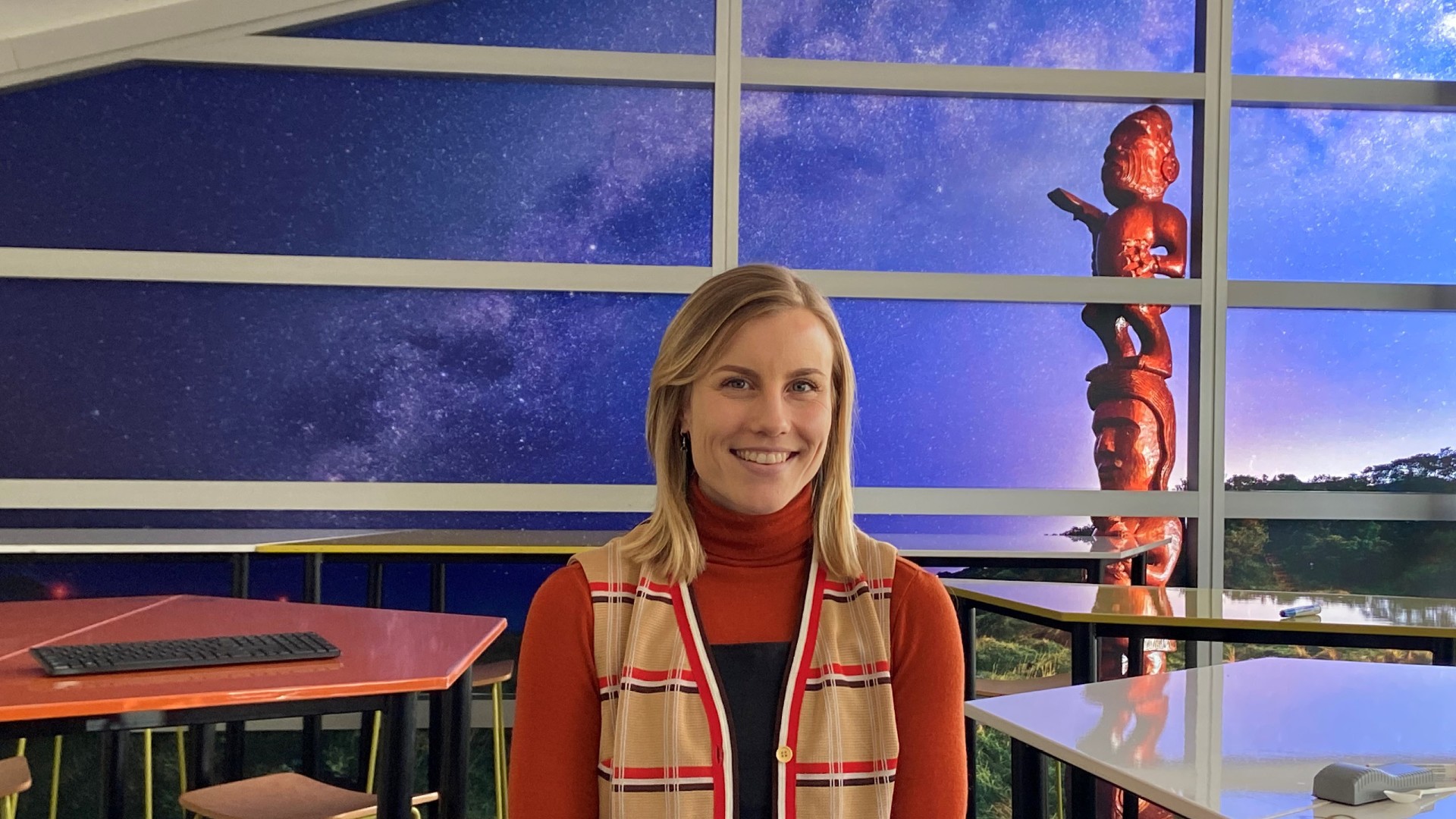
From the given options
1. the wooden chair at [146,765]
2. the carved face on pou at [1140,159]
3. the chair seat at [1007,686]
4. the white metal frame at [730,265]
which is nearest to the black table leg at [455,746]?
the wooden chair at [146,765]

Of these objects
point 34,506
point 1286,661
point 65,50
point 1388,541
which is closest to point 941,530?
point 1388,541

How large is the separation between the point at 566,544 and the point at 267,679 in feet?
6.34

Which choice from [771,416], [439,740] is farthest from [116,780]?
[771,416]

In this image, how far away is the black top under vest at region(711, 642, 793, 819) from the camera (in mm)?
1274

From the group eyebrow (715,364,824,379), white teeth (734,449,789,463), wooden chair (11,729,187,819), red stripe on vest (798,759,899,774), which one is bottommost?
wooden chair (11,729,187,819)

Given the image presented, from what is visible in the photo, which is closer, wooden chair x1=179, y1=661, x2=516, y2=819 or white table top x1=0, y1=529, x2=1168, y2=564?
wooden chair x1=179, y1=661, x2=516, y2=819

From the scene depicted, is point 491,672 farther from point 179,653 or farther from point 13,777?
point 179,653

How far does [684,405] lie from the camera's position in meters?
1.40

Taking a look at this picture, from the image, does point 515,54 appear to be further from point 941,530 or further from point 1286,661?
point 1286,661

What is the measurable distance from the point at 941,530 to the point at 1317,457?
4.91ft

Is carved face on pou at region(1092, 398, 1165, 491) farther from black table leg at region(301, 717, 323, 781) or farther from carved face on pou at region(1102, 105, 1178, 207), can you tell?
black table leg at region(301, 717, 323, 781)

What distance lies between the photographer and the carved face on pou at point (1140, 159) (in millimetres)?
4641

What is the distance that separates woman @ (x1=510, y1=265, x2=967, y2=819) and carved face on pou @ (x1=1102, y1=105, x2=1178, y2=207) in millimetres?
3595

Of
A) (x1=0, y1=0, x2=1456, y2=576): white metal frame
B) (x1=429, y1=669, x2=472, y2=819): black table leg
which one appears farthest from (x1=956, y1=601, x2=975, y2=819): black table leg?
(x1=429, y1=669, x2=472, y2=819): black table leg
